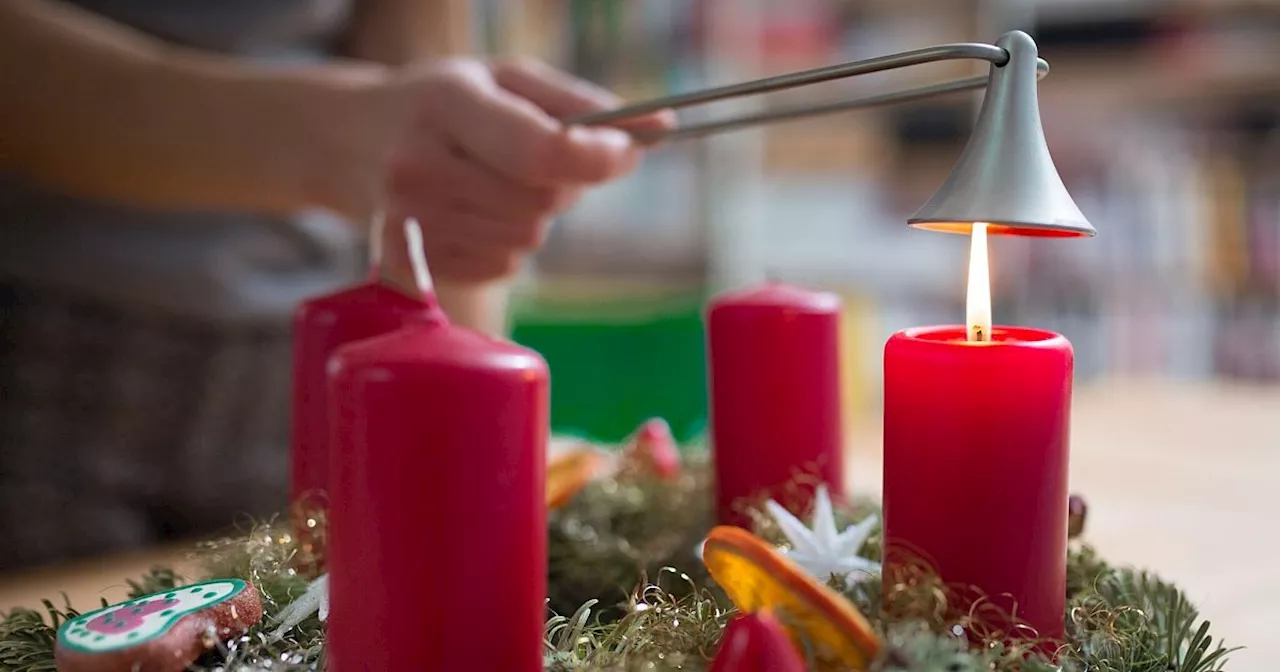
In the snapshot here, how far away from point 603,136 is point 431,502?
0.34 m

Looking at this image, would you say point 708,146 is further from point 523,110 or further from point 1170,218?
point 523,110

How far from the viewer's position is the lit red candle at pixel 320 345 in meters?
0.53

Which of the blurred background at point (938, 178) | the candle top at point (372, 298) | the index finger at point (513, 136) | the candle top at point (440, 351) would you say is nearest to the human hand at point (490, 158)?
the index finger at point (513, 136)

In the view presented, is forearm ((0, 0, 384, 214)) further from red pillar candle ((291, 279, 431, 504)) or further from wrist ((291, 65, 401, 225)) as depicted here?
red pillar candle ((291, 279, 431, 504))

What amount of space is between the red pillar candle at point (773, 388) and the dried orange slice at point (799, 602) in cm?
22

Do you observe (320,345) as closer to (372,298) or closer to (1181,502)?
(372,298)

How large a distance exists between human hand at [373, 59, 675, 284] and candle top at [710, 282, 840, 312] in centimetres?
11

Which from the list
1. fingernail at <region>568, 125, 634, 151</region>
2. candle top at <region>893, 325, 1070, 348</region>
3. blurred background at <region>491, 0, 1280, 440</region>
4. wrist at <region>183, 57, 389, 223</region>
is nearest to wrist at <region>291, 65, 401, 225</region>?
wrist at <region>183, 57, 389, 223</region>

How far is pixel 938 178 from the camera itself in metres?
2.58

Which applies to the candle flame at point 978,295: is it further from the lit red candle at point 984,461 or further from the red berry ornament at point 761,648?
the red berry ornament at point 761,648

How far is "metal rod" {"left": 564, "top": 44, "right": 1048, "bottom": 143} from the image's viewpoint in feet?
1.29

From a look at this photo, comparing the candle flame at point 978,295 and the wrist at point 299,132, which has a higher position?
the wrist at point 299,132

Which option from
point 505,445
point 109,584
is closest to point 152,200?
point 109,584

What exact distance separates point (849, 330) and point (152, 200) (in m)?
1.48
